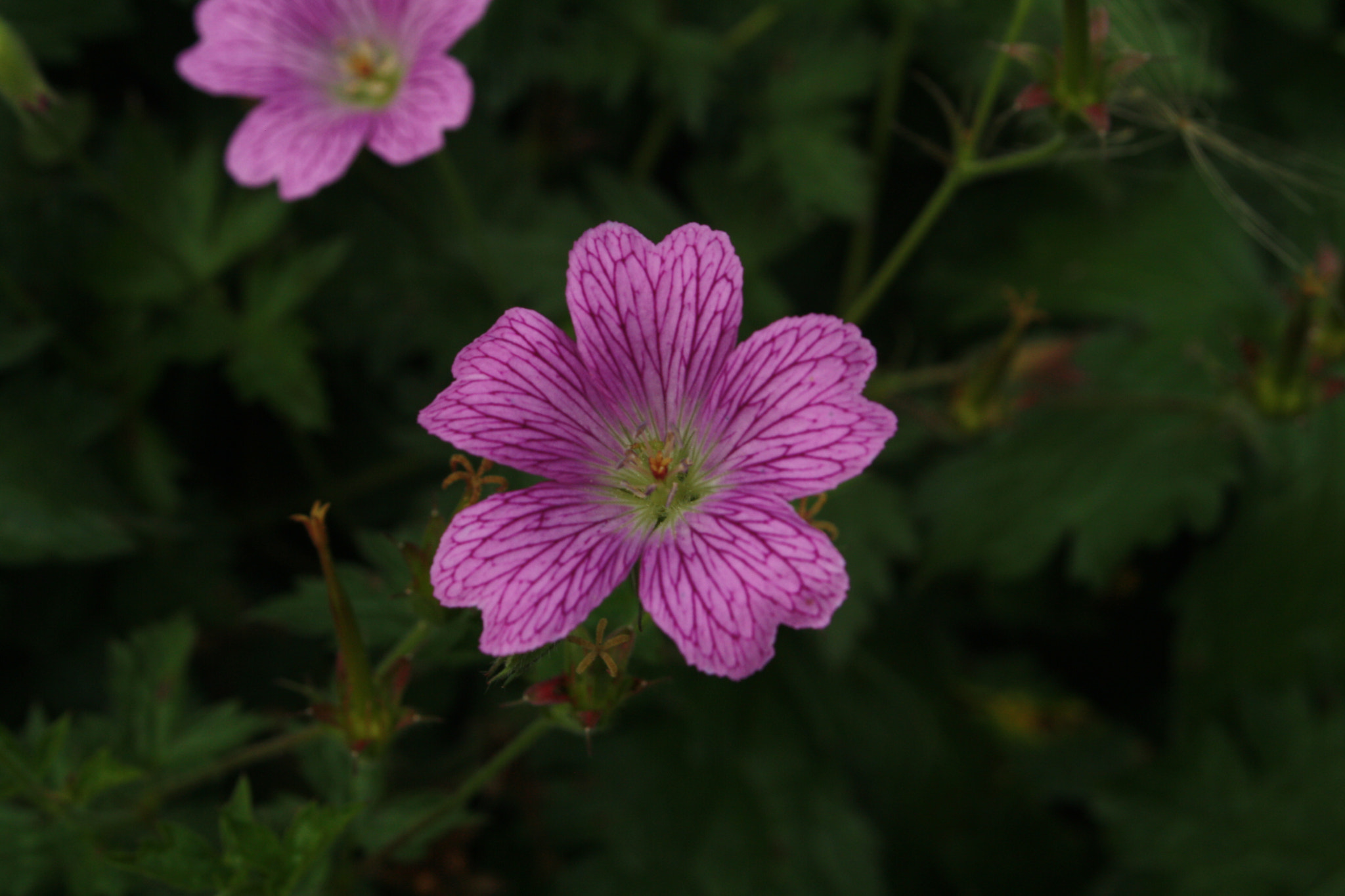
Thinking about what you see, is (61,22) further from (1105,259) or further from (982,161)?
(1105,259)

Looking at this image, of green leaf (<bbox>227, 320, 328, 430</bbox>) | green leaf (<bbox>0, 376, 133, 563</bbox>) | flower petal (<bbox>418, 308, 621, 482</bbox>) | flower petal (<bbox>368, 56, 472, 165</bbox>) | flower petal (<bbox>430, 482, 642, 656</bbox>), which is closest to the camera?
flower petal (<bbox>430, 482, 642, 656</bbox>)

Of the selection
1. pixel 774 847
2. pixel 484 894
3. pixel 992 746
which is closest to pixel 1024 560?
pixel 992 746

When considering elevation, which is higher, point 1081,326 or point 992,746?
point 1081,326

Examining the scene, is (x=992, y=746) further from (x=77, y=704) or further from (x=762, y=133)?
(x=77, y=704)

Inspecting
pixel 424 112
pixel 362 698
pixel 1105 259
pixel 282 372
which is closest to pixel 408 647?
pixel 362 698

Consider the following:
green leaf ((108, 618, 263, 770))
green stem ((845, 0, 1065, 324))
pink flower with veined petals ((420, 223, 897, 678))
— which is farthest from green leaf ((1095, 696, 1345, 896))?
green leaf ((108, 618, 263, 770))

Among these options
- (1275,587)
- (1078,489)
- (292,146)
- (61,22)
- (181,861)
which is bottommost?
(1275,587)

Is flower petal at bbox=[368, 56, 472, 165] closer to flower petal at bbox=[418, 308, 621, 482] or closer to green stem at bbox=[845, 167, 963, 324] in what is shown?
flower petal at bbox=[418, 308, 621, 482]
